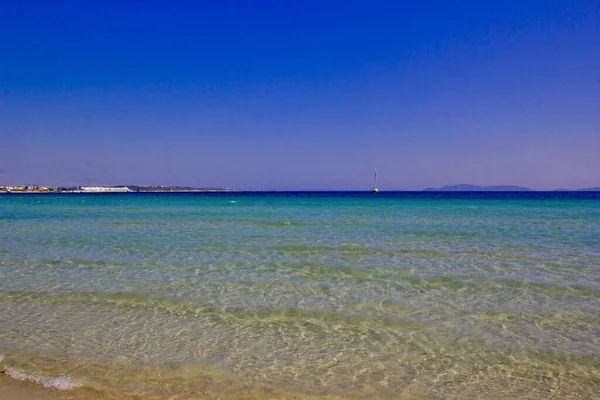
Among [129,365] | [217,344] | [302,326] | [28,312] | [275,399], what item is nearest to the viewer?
[275,399]

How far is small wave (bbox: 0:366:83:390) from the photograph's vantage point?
15.5 ft

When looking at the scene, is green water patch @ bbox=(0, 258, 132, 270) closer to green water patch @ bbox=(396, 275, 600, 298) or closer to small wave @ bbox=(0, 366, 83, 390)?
small wave @ bbox=(0, 366, 83, 390)

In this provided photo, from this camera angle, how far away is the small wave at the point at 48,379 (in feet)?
15.5

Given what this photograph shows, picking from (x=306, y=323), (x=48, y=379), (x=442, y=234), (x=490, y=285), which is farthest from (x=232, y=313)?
(x=442, y=234)

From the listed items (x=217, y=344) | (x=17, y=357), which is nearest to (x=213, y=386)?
(x=217, y=344)

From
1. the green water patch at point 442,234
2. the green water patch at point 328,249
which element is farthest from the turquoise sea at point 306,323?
the green water patch at point 442,234

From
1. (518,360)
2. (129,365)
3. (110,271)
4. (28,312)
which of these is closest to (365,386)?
(518,360)

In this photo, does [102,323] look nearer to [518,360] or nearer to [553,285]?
[518,360]

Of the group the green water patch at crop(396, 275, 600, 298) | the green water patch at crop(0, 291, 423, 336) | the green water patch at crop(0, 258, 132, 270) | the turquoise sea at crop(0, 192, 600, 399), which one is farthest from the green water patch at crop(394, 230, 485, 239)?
the green water patch at crop(0, 258, 132, 270)

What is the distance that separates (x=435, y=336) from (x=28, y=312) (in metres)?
7.03

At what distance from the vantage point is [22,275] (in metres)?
10.2

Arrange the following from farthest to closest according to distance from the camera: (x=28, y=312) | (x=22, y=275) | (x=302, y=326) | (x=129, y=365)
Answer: (x=22, y=275) < (x=28, y=312) < (x=302, y=326) < (x=129, y=365)

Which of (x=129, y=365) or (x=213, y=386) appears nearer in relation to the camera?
(x=213, y=386)

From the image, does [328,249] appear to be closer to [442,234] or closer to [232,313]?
[442,234]
